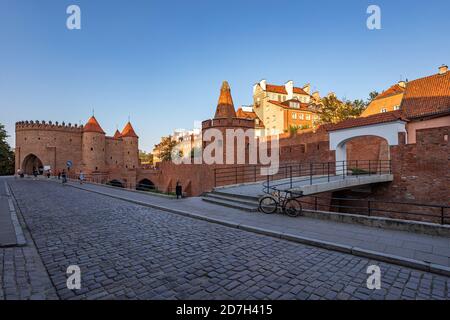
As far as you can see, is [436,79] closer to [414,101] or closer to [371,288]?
[414,101]

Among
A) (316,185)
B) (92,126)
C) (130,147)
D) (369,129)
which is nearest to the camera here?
(316,185)

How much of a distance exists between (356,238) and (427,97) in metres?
22.9

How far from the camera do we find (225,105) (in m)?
29.1

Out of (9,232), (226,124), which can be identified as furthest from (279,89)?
(9,232)

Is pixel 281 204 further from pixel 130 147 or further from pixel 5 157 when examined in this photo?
pixel 5 157

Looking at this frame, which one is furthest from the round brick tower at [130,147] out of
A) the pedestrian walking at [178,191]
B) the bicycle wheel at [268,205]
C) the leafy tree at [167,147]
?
the bicycle wheel at [268,205]

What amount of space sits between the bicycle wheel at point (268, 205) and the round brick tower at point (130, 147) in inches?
2022

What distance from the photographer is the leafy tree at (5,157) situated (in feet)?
159

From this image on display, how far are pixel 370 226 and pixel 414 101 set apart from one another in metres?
21.4

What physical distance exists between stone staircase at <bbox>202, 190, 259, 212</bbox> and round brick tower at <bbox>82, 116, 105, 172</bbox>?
43.7m

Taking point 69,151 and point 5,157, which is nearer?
point 69,151

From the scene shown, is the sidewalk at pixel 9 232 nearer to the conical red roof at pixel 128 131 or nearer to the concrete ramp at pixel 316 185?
the concrete ramp at pixel 316 185
